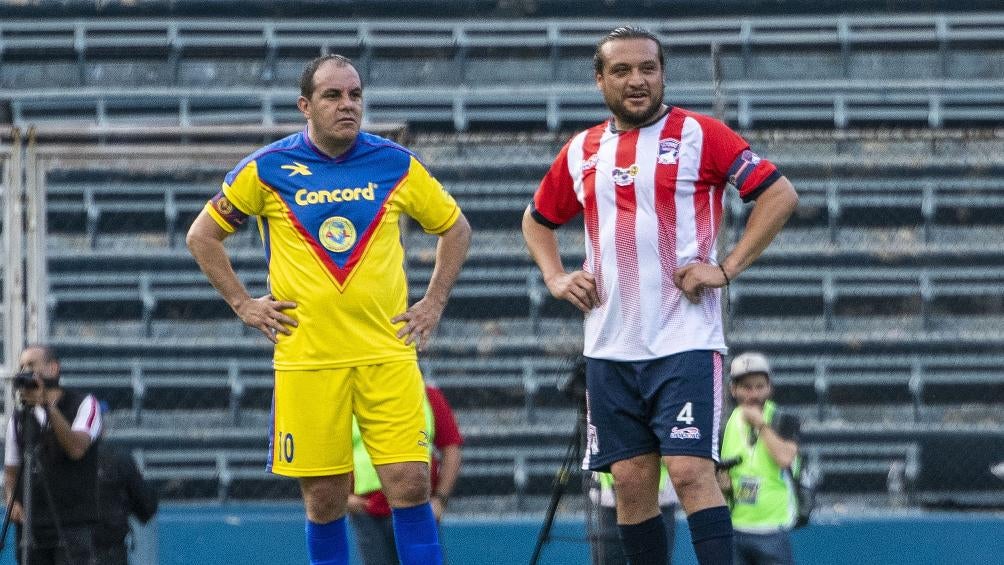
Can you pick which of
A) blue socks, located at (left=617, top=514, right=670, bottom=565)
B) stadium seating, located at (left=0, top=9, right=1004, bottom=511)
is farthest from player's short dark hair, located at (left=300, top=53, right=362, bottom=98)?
stadium seating, located at (left=0, top=9, right=1004, bottom=511)

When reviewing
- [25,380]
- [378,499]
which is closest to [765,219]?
[378,499]

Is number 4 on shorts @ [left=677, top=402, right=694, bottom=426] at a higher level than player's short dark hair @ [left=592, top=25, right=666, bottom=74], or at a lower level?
lower

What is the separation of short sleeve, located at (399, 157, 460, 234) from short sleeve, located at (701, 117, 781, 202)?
925mm

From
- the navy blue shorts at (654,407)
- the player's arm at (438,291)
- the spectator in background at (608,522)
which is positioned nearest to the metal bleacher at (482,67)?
the spectator in background at (608,522)

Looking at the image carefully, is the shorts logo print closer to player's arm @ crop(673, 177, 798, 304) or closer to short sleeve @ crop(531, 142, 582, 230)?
player's arm @ crop(673, 177, 798, 304)

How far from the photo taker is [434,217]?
4.61m

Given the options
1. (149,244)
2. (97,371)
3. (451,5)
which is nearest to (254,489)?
(97,371)

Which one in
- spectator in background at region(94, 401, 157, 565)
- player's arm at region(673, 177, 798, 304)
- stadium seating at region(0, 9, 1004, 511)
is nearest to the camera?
player's arm at region(673, 177, 798, 304)

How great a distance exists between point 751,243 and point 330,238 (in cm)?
129

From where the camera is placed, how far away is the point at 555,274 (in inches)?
172

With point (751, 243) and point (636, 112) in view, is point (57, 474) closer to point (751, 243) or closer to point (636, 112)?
point (636, 112)

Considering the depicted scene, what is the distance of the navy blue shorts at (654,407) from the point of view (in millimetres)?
3949

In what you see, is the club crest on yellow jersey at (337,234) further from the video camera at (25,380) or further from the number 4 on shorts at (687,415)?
the video camera at (25,380)

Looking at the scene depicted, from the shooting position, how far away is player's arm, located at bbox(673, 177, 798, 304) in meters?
4.01
